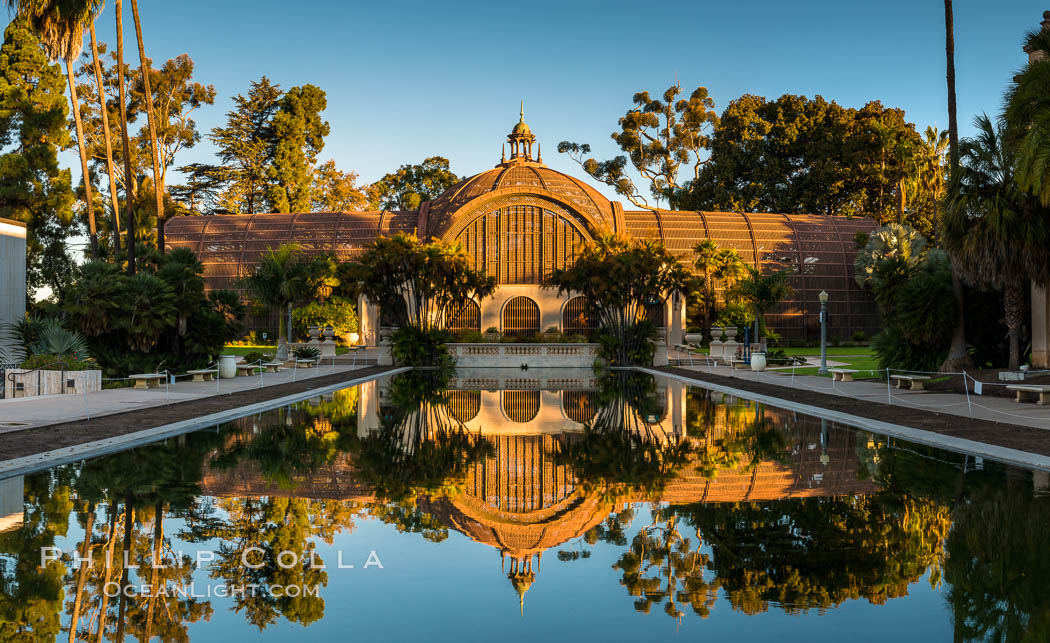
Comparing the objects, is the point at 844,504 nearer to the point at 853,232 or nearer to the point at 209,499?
the point at 209,499

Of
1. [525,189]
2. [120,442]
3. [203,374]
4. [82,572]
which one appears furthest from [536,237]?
[82,572]

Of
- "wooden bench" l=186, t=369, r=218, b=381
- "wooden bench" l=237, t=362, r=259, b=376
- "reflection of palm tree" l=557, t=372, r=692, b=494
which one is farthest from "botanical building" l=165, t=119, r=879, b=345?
"reflection of palm tree" l=557, t=372, r=692, b=494

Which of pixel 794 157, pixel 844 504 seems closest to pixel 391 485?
pixel 844 504

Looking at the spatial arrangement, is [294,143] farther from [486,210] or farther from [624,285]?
[624,285]

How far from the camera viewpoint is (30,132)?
4503cm

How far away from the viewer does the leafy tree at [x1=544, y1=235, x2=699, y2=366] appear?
37.9 m

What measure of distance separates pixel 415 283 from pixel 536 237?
17.3 meters

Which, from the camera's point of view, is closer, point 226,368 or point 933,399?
point 933,399

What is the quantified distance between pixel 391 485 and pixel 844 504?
552 centimetres

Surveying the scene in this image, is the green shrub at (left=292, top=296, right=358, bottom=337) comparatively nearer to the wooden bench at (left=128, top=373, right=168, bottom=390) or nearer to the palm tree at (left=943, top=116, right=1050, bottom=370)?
the wooden bench at (left=128, top=373, right=168, bottom=390)

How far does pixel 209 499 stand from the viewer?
9.32m

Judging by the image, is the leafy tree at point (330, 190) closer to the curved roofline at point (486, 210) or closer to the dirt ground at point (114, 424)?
the curved roofline at point (486, 210)

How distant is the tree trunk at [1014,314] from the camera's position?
2228cm

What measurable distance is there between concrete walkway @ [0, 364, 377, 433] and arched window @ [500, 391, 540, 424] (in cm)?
821
